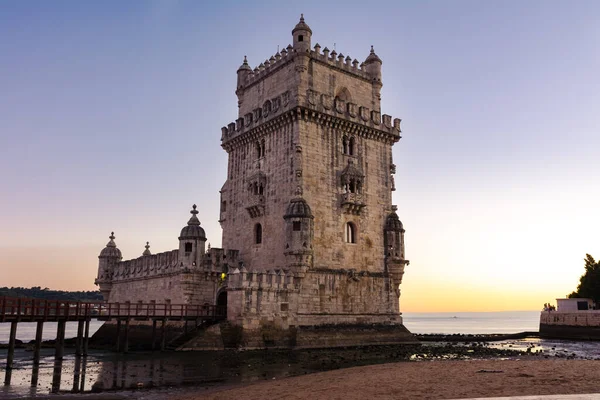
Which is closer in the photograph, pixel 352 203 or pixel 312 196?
pixel 312 196

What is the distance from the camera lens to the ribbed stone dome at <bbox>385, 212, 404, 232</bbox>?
43353 mm

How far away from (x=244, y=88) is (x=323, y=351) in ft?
79.5

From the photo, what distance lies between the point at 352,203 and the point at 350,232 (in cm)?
240

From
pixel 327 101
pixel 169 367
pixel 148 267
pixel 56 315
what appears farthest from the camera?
pixel 148 267

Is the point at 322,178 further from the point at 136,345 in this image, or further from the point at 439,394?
the point at 439,394

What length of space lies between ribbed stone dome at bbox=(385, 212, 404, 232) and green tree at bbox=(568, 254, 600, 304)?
38.1 m

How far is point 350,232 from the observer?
137 ft

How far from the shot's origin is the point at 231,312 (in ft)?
116

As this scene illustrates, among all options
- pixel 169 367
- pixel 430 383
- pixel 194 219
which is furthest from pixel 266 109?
pixel 430 383

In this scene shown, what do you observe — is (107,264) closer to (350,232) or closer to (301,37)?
(350,232)

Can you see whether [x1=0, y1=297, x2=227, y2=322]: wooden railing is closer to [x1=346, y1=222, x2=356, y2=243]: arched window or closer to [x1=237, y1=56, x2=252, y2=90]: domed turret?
[x1=346, y1=222, x2=356, y2=243]: arched window

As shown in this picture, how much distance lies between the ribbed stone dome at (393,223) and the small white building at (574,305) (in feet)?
107

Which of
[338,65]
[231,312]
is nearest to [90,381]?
[231,312]

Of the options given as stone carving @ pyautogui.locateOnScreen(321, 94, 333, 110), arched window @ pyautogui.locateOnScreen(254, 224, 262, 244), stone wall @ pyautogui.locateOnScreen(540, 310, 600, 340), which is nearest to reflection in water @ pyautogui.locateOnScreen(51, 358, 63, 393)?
arched window @ pyautogui.locateOnScreen(254, 224, 262, 244)
